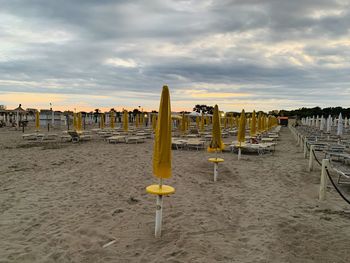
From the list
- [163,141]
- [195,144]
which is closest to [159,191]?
[163,141]

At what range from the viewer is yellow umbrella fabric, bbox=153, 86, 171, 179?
13.1 feet

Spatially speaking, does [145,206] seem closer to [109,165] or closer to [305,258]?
[305,258]

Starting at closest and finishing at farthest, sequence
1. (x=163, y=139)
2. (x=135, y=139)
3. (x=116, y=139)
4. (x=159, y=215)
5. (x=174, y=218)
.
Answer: (x=163, y=139) → (x=159, y=215) → (x=174, y=218) → (x=116, y=139) → (x=135, y=139)

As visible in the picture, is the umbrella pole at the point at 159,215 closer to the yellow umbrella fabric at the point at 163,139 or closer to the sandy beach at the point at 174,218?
the sandy beach at the point at 174,218

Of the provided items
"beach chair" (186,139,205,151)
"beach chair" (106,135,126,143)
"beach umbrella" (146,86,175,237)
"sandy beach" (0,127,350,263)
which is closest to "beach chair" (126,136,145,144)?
"beach chair" (106,135,126,143)

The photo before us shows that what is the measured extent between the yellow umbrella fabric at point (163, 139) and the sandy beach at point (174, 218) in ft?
3.37

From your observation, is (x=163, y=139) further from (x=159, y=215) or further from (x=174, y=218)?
(x=174, y=218)

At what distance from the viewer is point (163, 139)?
13.1ft

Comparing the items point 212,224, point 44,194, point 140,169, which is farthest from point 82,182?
point 212,224

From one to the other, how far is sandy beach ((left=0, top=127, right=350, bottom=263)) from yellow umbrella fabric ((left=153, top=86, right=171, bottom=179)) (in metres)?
1.03

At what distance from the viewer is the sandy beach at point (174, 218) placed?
3743 mm

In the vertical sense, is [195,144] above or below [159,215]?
above

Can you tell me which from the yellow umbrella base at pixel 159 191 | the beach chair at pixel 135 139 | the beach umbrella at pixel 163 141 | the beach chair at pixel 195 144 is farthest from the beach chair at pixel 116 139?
the beach umbrella at pixel 163 141

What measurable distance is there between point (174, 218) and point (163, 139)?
1.65 m
